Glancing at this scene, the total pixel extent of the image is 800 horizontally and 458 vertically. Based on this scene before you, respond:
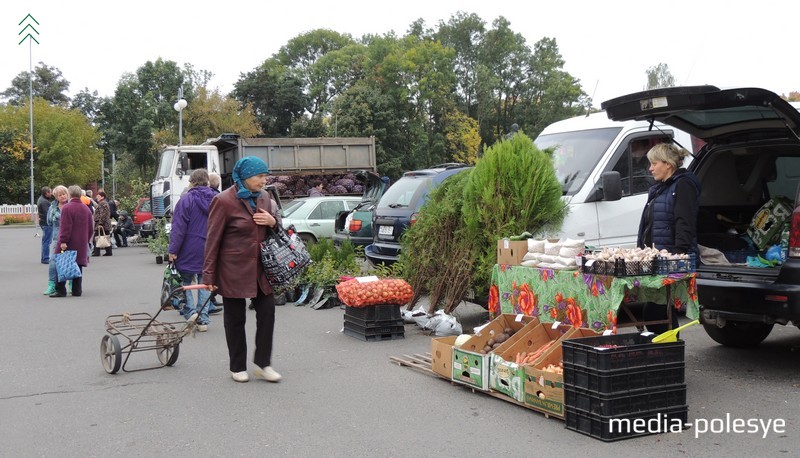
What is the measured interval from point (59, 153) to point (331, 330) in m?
58.0

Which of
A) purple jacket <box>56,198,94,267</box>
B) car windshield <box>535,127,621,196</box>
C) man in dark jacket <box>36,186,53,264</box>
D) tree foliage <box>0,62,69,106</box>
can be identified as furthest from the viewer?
tree foliage <box>0,62,69,106</box>

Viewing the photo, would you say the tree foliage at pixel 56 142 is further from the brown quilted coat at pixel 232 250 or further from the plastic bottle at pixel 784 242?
the plastic bottle at pixel 784 242

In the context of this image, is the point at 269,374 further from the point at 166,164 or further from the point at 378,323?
the point at 166,164

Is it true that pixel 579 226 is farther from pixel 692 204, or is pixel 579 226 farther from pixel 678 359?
pixel 678 359

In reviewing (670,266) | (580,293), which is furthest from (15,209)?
(670,266)

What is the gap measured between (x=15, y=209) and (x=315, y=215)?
156ft

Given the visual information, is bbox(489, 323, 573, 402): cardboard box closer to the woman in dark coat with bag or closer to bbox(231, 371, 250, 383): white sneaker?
the woman in dark coat with bag

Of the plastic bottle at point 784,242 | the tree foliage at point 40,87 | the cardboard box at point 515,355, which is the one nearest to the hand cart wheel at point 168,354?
the cardboard box at point 515,355

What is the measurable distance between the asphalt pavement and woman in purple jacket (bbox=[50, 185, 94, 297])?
12.1ft

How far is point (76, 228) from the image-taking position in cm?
1308

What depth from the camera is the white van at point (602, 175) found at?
9141mm

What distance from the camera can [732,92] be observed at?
20.5ft

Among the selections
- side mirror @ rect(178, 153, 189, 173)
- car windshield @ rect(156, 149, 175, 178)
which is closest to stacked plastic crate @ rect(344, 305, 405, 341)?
side mirror @ rect(178, 153, 189, 173)

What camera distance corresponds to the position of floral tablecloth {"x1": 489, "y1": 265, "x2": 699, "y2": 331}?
238 inches
